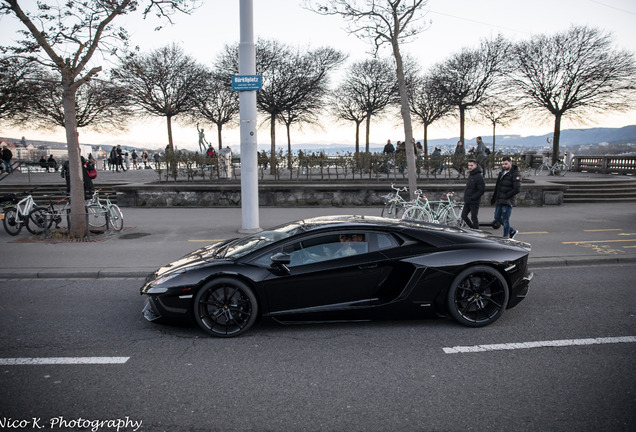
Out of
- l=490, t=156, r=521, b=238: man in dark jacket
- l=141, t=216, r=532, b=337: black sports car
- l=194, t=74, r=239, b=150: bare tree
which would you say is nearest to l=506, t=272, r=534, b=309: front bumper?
l=141, t=216, r=532, b=337: black sports car

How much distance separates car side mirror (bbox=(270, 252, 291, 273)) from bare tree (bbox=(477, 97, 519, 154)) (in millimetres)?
30921

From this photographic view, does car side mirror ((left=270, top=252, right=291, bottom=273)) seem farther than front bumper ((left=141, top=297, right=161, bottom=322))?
No

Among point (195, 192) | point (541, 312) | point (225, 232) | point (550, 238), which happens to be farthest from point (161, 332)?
point (195, 192)

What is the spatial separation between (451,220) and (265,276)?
753 cm

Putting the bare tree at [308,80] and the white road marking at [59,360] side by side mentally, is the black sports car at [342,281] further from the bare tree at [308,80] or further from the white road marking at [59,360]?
the bare tree at [308,80]

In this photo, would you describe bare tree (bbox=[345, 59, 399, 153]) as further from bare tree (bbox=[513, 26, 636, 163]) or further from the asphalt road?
the asphalt road

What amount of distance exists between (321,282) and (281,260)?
1.64ft

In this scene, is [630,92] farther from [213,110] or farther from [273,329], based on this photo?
[273,329]

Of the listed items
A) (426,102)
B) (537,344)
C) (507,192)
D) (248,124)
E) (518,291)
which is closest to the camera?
(537,344)

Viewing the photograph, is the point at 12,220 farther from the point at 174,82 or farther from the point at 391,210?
the point at 174,82

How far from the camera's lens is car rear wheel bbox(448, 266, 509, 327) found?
4852 millimetres

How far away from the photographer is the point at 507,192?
374 inches

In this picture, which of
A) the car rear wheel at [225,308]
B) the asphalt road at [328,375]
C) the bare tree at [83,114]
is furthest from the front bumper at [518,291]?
the bare tree at [83,114]

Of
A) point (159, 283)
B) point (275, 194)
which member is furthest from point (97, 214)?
point (159, 283)
